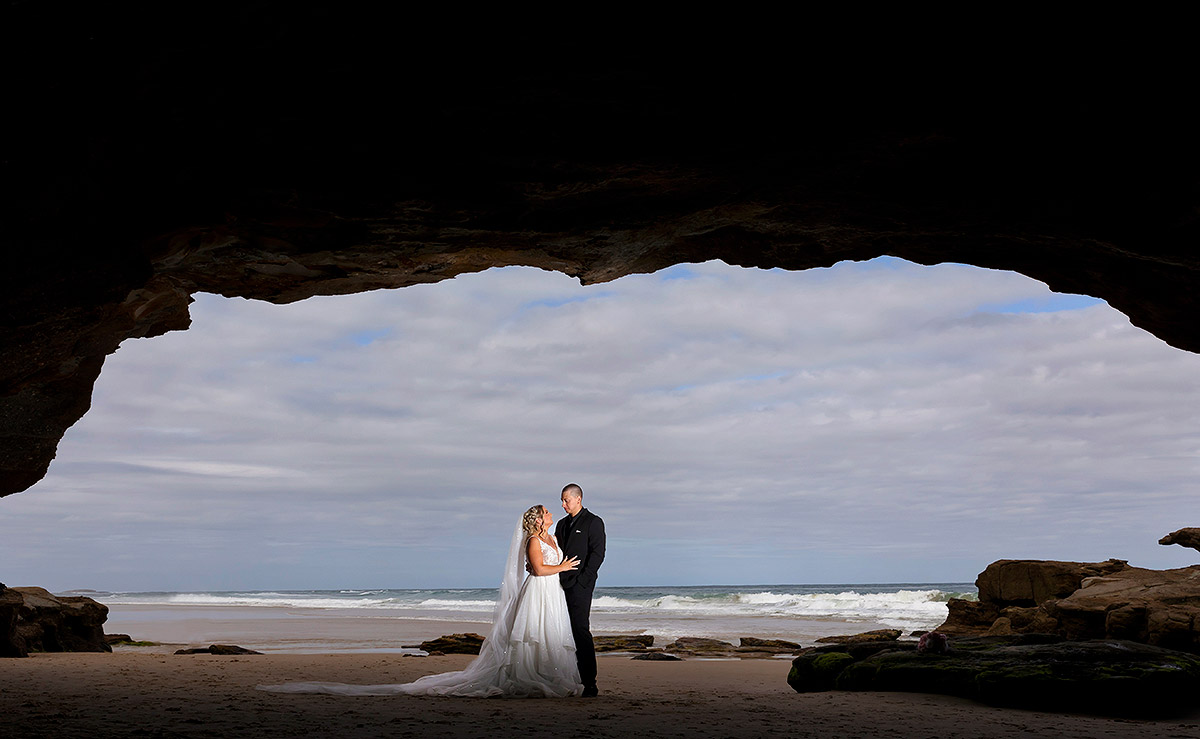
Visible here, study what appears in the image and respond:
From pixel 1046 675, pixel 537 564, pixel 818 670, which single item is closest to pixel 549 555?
pixel 537 564

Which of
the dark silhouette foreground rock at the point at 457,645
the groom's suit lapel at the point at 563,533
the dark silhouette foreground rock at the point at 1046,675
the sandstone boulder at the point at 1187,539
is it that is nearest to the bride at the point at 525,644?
the groom's suit lapel at the point at 563,533

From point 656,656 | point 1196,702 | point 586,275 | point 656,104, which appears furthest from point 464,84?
point 656,656

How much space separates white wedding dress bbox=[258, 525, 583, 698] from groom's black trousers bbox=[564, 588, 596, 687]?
7cm

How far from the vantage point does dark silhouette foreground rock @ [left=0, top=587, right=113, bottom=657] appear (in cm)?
1069

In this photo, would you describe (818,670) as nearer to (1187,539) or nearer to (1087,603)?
(1087,603)

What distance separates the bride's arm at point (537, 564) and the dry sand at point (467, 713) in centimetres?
123

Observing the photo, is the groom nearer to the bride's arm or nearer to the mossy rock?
the bride's arm

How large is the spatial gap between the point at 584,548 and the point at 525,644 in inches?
43.3

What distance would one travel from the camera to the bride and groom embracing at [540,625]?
790 cm

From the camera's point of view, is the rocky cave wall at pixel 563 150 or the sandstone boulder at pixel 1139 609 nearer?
the rocky cave wall at pixel 563 150

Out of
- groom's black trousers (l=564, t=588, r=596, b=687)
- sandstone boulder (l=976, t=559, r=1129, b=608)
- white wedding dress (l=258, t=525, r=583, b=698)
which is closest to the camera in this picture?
white wedding dress (l=258, t=525, r=583, b=698)

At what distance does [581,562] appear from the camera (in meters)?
8.48

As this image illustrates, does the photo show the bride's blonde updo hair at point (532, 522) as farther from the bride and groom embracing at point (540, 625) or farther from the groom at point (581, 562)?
the groom at point (581, 562)

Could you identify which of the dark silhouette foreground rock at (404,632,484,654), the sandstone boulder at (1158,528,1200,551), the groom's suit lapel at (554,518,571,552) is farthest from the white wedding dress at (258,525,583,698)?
the sandstone boulder at (1158,528,1200,551)
